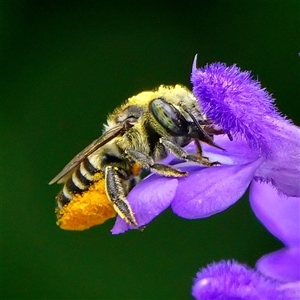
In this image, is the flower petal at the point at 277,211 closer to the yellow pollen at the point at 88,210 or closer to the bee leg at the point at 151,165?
the bee leg at the point at 151,165

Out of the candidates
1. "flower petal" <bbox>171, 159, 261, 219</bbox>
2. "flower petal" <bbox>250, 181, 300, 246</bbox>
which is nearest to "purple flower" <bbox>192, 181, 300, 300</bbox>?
"flower petal" <bbox>250, 181, 300, 246</bbox>

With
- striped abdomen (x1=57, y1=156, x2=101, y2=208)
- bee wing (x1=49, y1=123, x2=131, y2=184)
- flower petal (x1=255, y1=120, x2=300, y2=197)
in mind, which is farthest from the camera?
striped abdomen (x1=57, y1=156, x2=101, y2=208)

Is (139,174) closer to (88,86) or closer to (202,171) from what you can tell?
(202,171)

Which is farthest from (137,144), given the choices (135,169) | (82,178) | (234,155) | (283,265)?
(283,265)

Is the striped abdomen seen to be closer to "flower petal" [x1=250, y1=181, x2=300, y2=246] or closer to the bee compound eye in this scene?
the bee compound eye

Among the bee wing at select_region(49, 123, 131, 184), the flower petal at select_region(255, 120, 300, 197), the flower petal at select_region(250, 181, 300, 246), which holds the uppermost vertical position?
the bee wing at select_region(49, 123, 131, 184)

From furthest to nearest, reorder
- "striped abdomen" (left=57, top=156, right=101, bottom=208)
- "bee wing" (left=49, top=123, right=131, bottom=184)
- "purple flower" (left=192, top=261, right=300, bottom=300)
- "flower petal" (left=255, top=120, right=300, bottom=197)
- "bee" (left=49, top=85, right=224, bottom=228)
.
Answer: "striped abdomen" (left=57, top=156, right=101, bottom=208) → "bee wing" (left=49, top=123, right=131, bottom=184) → "bee" (left=49, top=85, right=224, bottom=228) → "flower petal" (left=255, top=120, right=300, bottom=197) → "purple flower" (left=192, top=261, right=300, bottom=300)

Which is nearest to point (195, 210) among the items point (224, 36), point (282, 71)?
point (282, 71)
